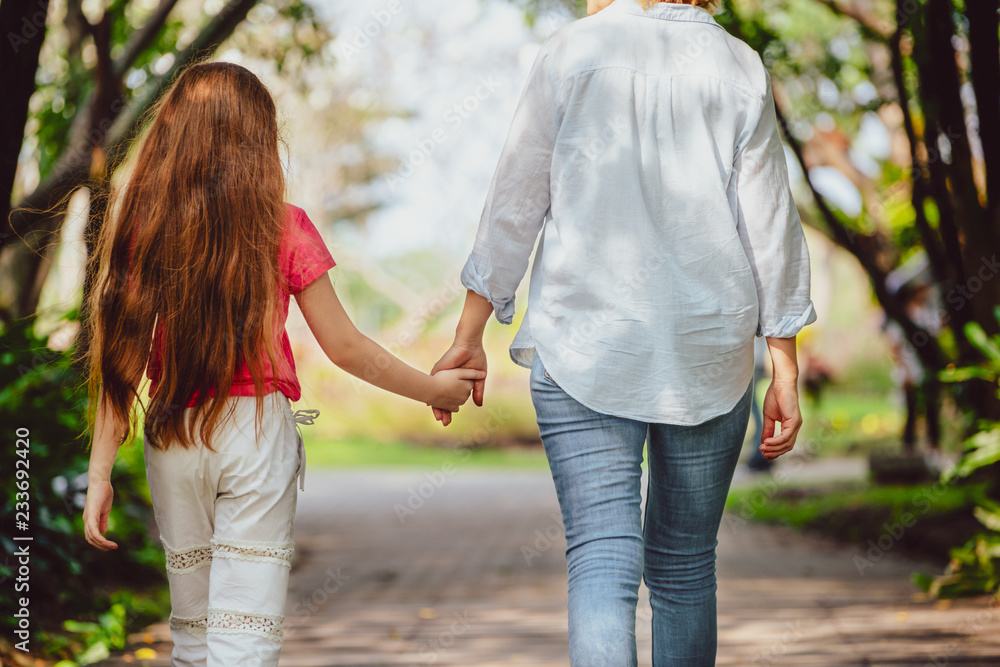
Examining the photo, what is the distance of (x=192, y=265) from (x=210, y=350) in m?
0.17

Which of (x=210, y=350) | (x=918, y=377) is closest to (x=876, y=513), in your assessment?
(x=918, y=377)

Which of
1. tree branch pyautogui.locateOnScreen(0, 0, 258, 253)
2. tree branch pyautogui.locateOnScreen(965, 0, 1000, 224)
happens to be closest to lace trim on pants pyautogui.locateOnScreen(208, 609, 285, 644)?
tree branch pyautogui.locateOnScreen(0, 0, 258, 253)

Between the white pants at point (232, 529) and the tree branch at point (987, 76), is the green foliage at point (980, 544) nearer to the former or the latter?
the tree branch at point (987, 76)

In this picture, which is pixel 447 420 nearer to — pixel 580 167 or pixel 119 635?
pixel 580 167

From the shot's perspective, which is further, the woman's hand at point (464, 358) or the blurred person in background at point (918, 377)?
the blurred person in background at point (918, 377)

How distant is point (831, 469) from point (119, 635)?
892 cm

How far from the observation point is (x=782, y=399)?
1.91 metres

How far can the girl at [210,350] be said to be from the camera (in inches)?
71.3

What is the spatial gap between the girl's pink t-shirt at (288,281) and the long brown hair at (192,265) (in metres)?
0.02

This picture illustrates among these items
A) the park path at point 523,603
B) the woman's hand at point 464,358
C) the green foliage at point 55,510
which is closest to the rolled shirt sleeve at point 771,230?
the woman's hand at point 464,358

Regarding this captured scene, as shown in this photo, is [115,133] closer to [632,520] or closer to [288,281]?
[288,281]

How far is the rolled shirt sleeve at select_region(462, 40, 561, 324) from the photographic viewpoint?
1822 millimetres

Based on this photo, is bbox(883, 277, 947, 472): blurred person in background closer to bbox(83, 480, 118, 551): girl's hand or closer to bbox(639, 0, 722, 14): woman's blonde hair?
bbox(639, 0, 722, 14): woman's blonde hair

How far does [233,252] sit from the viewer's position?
72.2 inches
